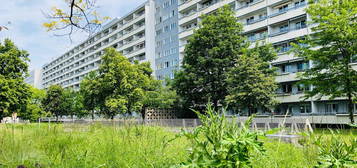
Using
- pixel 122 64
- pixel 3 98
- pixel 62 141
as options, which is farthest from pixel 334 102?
pixel 3 98

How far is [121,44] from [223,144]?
6206cm

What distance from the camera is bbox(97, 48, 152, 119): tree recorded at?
27.1 m

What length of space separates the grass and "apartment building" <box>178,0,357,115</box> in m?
22.3

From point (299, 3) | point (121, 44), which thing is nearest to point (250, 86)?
point (299, 3)

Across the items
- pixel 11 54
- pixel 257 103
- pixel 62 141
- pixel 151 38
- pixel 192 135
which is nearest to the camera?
pixel 192 135

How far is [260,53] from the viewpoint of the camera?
79.0 feet

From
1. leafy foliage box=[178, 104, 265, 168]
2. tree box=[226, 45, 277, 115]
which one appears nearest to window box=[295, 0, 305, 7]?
tree box=[226, 45, 277, 115]

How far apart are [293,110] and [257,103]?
10.4 metres

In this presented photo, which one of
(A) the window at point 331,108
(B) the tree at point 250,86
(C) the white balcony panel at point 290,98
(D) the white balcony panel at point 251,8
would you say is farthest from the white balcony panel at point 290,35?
(B) the tree at point 250,86

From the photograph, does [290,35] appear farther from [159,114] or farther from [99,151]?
[99,151]

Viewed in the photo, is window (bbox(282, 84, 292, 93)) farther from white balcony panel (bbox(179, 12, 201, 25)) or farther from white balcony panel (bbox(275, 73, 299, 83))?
white balcony panel (bbox(179, 12, 201, 25))

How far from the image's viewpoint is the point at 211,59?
24.2 meters

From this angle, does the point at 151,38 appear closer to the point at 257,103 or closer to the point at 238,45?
the point at 238,45

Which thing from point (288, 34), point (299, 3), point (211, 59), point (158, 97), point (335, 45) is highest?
point (299, 3)
